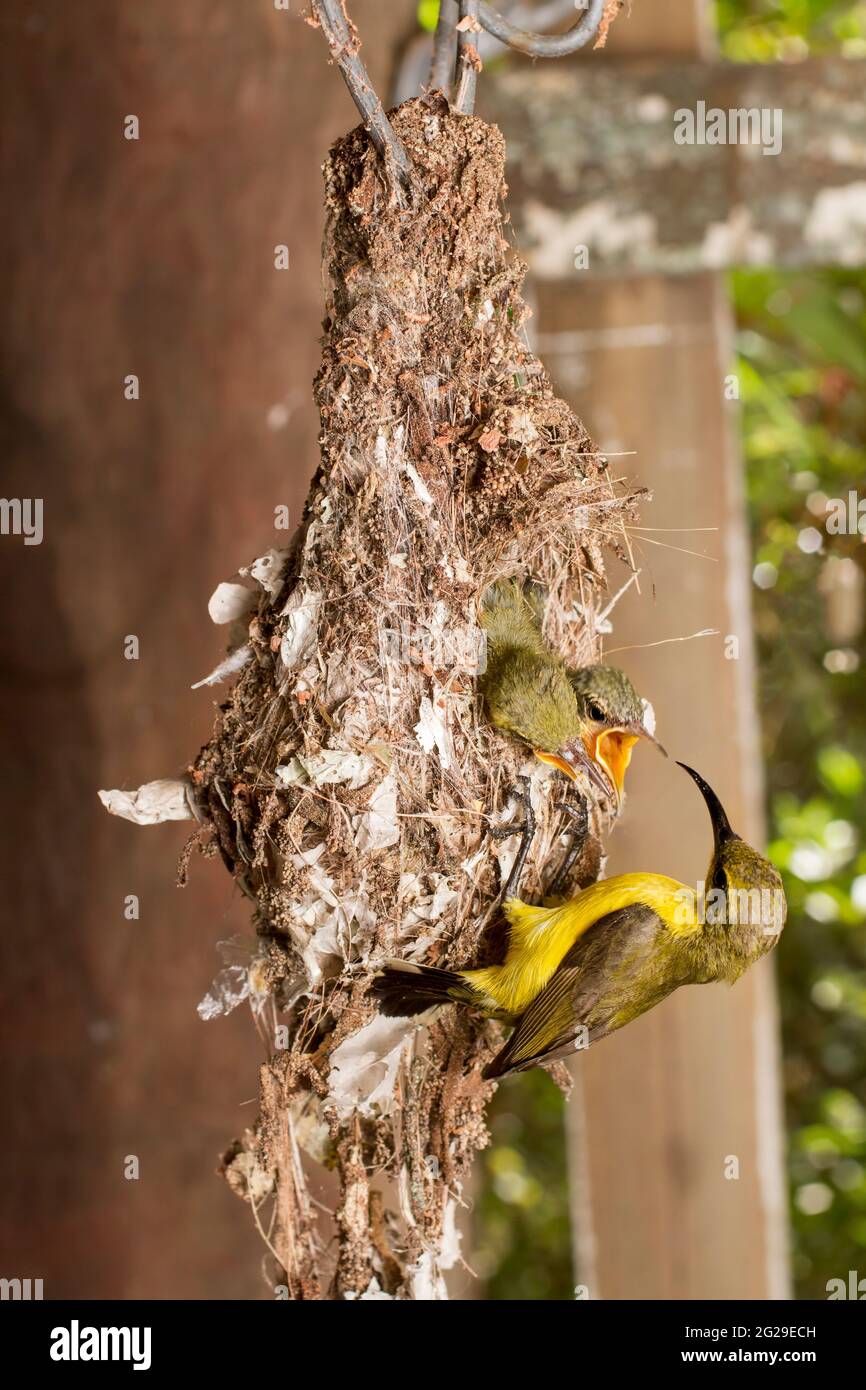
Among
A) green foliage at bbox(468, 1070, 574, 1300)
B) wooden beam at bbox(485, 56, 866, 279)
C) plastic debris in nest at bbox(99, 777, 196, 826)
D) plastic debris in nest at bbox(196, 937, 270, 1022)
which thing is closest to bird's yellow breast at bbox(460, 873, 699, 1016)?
plastic debris in nest at bbox(196, 937, 270, 1022)

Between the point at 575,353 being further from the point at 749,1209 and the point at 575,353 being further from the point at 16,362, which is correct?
the point at 749,1209

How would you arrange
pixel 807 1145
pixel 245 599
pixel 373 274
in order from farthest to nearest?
pixel 807 1145
pixel 245 599
pixel 373 274

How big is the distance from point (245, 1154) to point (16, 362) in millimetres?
1902

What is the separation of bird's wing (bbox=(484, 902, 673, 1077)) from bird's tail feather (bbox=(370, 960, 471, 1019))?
9 centimetres

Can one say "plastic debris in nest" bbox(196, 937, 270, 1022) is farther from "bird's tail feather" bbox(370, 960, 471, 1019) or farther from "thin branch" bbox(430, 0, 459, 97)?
"thin branch" bbox(430, 0, 459, 97)

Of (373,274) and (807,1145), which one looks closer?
(373,274)

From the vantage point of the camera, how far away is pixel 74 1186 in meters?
2.71

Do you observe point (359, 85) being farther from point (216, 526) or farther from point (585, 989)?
point (216, 526)

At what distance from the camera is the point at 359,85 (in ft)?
3.83

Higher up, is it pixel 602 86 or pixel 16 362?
pixel 602 86
